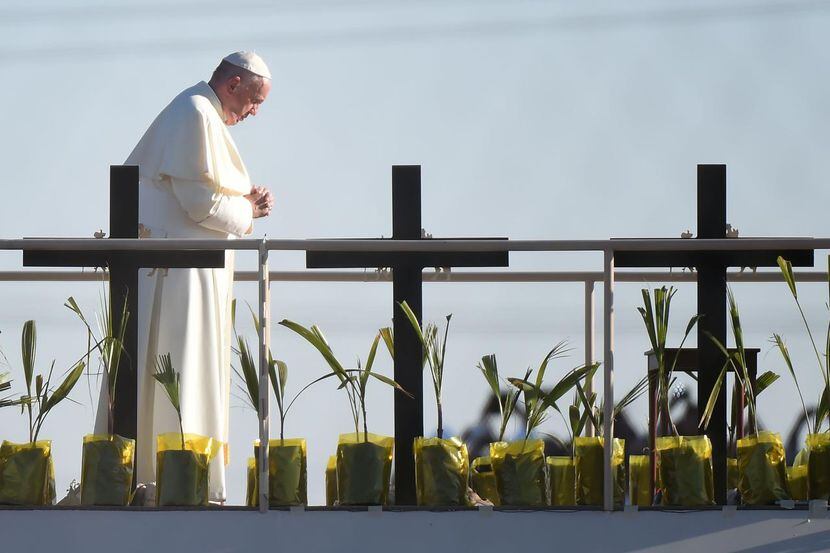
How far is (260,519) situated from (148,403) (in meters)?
1.11

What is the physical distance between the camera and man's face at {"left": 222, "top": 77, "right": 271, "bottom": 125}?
621 centimetres

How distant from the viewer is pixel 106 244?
509 cm

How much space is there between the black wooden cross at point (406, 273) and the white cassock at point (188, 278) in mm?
733

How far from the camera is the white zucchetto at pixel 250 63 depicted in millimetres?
6188

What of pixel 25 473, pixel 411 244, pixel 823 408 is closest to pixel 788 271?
pixel 823 408

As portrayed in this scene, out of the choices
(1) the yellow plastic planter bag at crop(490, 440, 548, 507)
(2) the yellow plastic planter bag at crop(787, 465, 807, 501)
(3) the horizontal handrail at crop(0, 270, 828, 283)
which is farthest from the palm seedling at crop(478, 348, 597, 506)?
Answer: (3) the horizontal handrail at crop(0, 270, 828, 283)

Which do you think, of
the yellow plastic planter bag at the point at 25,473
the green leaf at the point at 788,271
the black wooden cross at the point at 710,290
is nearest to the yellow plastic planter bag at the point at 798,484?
the black wooden cross at the point at 710,290

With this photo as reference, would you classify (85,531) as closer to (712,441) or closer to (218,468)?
(218,468)

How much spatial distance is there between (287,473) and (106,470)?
56 cm

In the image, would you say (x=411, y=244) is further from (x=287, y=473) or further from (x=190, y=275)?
(x=190, y=275)

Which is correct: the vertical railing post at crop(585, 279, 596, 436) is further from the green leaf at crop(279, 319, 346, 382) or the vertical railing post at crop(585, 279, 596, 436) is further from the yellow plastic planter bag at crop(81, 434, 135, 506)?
the yellow plastic planter bag at crop(81, 434, 135, 506)

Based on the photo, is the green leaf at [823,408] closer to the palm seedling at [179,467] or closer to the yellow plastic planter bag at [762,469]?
the yellow plastic planter bag at [762,469]

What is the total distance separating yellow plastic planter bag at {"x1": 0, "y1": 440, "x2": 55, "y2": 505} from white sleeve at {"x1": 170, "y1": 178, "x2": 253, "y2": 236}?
119 cm

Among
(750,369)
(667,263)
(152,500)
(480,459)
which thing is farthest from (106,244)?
(750,369)
